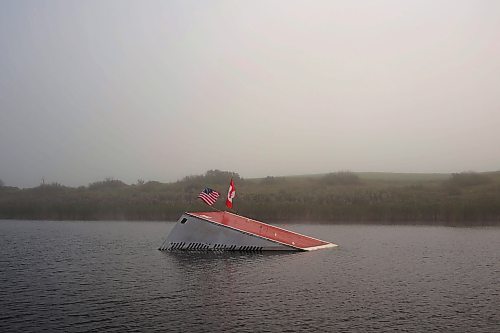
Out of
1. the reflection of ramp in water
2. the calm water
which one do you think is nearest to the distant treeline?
the calm water

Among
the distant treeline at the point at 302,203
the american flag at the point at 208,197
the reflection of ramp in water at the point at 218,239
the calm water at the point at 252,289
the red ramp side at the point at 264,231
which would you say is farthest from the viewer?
the distant treeline at the point at 302,203

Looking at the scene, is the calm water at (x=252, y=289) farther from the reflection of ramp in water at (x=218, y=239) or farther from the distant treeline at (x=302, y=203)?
the distant treeline at (x=302, y=203)

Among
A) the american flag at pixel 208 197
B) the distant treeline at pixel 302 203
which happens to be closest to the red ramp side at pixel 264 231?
the american flag at pixel 208 197

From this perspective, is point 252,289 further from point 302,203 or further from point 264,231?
point 302,203

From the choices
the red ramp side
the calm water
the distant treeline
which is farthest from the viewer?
the distant treeline

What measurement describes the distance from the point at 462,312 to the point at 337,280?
27.9 feet

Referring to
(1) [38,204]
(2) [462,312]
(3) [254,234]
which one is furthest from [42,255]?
(1) [38,204]

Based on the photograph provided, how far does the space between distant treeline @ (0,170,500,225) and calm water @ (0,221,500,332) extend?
28387 mm

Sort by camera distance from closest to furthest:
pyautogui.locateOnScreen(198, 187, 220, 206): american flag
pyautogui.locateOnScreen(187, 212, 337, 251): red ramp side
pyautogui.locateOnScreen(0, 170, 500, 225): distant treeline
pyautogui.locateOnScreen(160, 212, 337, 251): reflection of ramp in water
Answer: pyautogui.locateOnScreen(160, 212, 337, 251): reflection of ramp in water → pyautogui.locateOnScreen(198, 187, 220, 206): american flag → pyautogui.locateOnScreen(187, 212, 337, 251): red ramp side → pyautogui.locateOnScreen(0, 170, 500, 225): distant treeline

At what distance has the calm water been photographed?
19.8 meters

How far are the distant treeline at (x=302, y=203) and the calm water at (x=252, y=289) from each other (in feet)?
93.1

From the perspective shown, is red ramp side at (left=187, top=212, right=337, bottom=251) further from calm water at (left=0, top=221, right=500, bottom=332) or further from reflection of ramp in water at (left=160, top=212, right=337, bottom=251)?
calm water at (left=0, top=221, right=500, bottom=332)

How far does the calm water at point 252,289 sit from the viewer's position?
65.0ft

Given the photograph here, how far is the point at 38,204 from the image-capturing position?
307 ft
